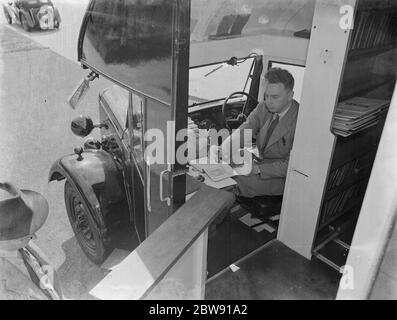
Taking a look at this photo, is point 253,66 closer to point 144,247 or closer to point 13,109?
point 13,109

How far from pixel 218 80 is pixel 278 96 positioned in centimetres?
102

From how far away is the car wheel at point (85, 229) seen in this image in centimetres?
213

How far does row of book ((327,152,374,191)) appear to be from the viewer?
2205 mm

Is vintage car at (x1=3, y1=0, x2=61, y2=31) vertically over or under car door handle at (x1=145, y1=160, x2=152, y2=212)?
over

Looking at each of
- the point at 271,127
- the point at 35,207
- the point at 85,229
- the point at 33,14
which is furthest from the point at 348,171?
the point at 33,14

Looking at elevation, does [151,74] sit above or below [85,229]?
above

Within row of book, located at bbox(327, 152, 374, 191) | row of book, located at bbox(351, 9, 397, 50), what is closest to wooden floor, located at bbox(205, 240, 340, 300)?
row of book, located at bbox(327, 152, 374, 191)

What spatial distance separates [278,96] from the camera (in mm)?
2416

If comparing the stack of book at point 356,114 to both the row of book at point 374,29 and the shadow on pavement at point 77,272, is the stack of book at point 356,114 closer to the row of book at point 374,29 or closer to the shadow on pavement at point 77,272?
the row of book at point 374,29

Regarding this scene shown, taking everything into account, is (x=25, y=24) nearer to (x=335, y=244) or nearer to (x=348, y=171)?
(x=348, y=171)

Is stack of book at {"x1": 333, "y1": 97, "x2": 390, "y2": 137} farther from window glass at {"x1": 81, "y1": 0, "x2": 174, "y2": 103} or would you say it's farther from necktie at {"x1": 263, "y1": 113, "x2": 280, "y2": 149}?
window glass at {"x1": 81, "y1": 0, "x2": 174, "y2": 103}

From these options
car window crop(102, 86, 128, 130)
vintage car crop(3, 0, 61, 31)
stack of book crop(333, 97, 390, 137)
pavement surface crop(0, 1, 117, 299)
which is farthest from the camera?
car window crop(102, 86, 128, 130)

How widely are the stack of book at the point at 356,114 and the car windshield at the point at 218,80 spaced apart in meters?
1.34
